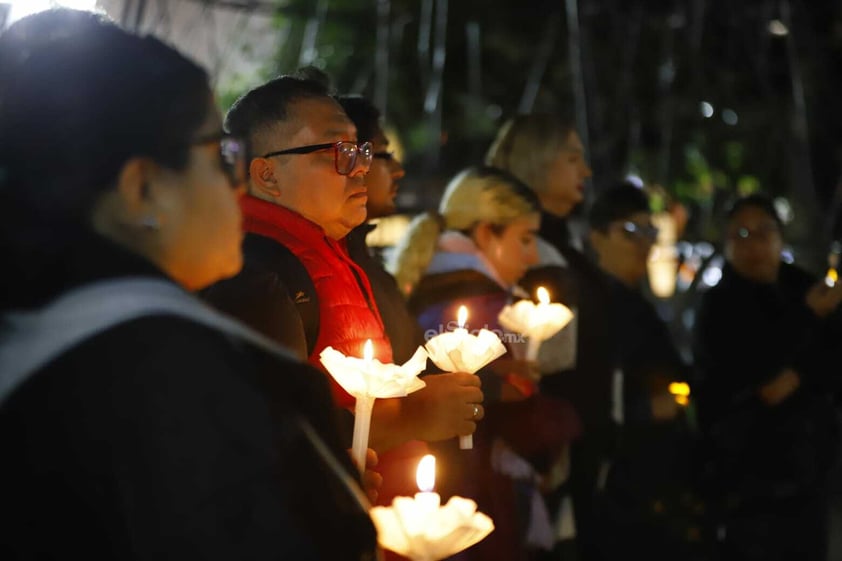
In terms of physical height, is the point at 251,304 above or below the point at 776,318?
above

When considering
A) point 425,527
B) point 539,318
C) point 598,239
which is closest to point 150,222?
point 425,527

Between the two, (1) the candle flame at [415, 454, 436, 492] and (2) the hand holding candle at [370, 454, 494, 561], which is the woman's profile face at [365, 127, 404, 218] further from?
(2) the hand holding candle at [370, 454, 494, 561]

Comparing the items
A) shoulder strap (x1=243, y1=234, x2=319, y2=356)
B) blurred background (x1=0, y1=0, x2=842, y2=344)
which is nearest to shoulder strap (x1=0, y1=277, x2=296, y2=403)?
shoulder strap (x1=243, y1=234, x2=319, y2=356)

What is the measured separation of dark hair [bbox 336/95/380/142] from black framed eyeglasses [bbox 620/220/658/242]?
1.68 meters

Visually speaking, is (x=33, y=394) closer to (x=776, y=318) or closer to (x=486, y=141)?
(x=776, y=318)

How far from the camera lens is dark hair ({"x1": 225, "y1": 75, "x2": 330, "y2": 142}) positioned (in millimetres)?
2408

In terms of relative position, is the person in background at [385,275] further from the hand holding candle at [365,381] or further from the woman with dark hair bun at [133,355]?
the woman with dark hair bun at [133,355]

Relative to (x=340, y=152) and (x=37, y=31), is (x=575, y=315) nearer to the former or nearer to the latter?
(x=340, y=152)

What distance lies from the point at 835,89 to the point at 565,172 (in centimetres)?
949

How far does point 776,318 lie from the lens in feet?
14.0

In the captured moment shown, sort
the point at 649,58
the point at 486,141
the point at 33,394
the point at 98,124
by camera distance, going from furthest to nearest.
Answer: the point at 486,141 < the point at 649,58 < the point at 98,124 < the point at 33,394

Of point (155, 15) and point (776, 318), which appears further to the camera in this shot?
point (155, 15)

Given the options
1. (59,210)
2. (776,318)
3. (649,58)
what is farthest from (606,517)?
(649,58)

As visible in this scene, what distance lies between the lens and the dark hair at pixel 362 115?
325 cm
